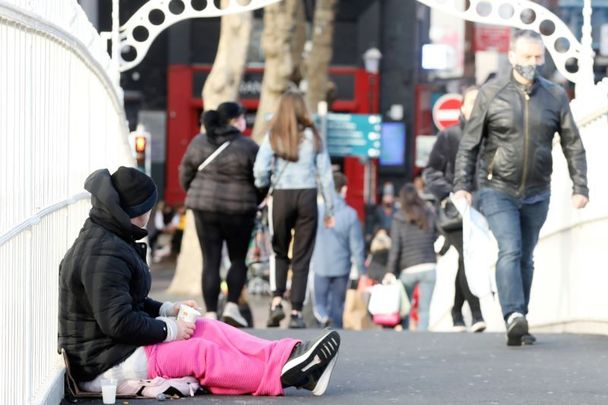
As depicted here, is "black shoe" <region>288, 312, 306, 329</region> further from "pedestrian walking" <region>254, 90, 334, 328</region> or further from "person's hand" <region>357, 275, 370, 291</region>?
"person's hand" <region>357, 275, 370, 291</region>

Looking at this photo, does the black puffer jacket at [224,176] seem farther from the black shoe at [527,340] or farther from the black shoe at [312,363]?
the black shoe at [312,363]

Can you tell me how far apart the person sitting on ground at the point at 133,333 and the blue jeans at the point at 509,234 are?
300 cm

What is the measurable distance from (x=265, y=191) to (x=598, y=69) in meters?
27.9

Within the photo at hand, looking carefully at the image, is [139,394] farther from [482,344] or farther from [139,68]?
[139,68]

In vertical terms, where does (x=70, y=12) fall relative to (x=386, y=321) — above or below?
above

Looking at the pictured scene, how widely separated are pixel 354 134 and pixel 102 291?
27.4 meters

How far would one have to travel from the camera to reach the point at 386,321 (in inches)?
708

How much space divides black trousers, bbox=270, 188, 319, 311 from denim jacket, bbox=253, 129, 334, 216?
71mm

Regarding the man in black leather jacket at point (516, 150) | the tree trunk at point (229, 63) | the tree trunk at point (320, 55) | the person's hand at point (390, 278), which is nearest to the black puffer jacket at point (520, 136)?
the man in black leather jacket at point (516, 150)

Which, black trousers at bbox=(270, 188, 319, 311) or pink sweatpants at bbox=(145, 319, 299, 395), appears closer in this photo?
pink sweatpants at bbox=(145, 319, 299, 395)

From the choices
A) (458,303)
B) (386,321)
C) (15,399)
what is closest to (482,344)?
(458,303)

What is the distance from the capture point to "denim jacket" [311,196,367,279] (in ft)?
58.5

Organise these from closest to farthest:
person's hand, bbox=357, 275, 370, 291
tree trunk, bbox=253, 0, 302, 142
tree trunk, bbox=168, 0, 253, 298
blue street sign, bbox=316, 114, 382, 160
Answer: person's hand, bbox=357, 275, 370, 291, tree trunk, bbox=168, 0, 253, 298, tree trunk, bbox=253, 0, 302, 142, blue street sign, bbox=316, 114, 382, 160

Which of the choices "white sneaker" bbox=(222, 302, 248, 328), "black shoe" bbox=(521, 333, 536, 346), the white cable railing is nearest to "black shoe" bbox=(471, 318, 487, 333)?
"white sneaker" bbox=(222, 302, 248, 328)
